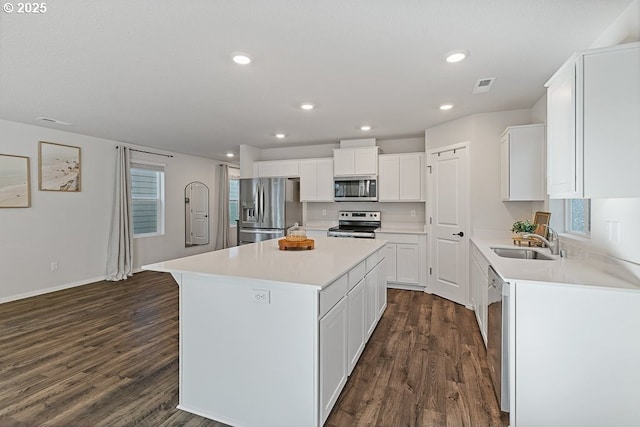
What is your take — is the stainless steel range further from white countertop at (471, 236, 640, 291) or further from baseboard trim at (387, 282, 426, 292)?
white countertop at (471, 236, 640, 291)

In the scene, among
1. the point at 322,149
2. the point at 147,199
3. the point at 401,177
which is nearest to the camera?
the point at 401,177

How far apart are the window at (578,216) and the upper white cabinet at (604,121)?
1049 millimetres

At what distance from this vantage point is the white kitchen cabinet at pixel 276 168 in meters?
5.54

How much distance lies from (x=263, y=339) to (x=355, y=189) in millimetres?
3675

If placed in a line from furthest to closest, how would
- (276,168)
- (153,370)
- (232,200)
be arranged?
(232,200)
(276,168)
(153,370)

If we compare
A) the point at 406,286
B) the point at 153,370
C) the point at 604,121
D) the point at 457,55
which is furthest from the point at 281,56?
the point at 406,286

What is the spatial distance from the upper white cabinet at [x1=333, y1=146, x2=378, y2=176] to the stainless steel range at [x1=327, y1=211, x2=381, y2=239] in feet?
2.43

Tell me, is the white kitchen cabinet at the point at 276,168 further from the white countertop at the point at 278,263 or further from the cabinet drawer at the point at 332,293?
the cabinet drawer at the point at 332,293

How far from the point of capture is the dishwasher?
1792 mm

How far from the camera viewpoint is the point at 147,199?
5926 millimetres

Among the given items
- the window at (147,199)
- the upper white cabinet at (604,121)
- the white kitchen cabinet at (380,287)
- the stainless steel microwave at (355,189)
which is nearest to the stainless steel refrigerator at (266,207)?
the stainless steel microwave at (355,189)

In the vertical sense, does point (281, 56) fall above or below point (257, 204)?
above

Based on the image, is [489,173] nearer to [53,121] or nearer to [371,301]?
[371,301]

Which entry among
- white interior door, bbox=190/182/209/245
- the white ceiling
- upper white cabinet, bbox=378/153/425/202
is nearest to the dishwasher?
the white ceiling
